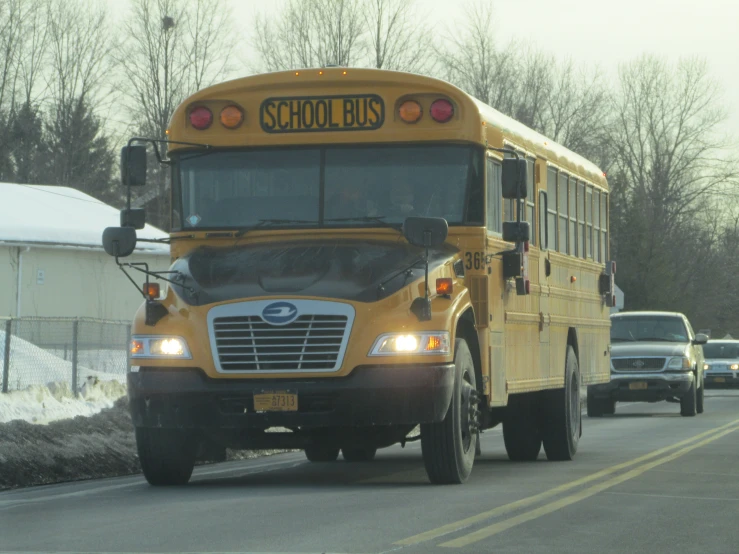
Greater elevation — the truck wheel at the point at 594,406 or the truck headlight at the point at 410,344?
the truck headlight at the point at 410,344

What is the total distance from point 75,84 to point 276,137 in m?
53.3

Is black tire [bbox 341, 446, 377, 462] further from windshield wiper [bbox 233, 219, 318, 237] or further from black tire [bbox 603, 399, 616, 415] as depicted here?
→ black tire [bbox 603, 399, 616, 415]

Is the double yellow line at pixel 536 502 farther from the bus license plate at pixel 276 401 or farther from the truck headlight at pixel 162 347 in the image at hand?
the truck headlight at pixel 162 347

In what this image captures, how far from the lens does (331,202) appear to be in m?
11.6

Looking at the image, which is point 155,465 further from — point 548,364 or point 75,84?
point 75,84

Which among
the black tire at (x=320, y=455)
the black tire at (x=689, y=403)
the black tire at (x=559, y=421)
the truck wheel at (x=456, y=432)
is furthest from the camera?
the black tire at (x=689, y=403)

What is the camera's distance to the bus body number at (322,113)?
1171 cm

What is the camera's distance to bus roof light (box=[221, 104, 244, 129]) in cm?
1183

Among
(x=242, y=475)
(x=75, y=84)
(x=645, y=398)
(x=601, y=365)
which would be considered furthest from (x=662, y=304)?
(x=242, y=475)

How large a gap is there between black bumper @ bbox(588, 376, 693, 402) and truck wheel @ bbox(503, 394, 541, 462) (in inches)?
477

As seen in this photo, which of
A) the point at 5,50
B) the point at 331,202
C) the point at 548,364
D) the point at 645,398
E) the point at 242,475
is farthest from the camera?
the point at 5,50

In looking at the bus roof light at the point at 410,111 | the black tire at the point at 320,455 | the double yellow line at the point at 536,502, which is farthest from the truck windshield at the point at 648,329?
the bus roof light at the point at 410,111

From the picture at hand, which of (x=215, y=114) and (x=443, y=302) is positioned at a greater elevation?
(x=215, y=114)

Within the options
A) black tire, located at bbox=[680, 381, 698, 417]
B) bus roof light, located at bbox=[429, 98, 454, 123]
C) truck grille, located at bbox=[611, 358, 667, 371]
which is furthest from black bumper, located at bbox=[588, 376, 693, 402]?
bus roof light, located at bbox=[429, 98, 454, 123]
